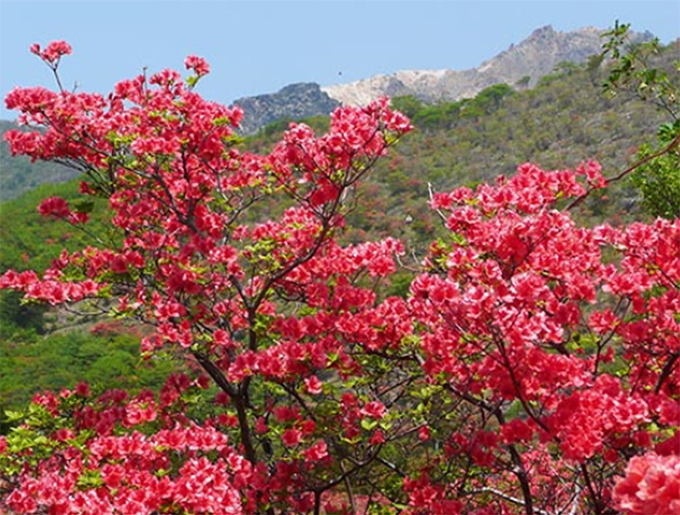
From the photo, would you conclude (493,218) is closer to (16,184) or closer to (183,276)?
(183,276)

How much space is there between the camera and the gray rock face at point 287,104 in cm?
12462

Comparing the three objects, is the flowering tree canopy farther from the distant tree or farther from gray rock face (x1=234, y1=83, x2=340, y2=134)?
gray rock face (x1=234, y1=83, x2=340, y2=134)

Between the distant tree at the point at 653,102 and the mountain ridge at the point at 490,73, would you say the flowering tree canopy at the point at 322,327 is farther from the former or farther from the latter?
the mountain ridge at the point at 490,73

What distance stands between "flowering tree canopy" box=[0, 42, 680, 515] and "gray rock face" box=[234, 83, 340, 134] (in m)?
120

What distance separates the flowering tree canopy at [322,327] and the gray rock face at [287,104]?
395ft

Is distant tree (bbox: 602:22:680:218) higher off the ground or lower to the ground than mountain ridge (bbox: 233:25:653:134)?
lower

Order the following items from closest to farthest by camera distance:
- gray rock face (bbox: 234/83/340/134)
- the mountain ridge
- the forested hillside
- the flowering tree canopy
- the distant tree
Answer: the flowering tree canopy → the distant tree → the forested hillside → gray rock face (bbox: 234/83/340/134) → the mountain ridge

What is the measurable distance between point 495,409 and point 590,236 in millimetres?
1023

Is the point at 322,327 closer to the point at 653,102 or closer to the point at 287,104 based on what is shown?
the point at 653,102

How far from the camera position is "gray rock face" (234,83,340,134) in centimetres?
12462

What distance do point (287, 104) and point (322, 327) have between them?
12556cm

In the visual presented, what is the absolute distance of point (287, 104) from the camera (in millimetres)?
126750

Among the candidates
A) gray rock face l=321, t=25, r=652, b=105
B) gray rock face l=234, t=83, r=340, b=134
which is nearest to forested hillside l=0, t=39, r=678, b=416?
gray rock face l=234, t=83, r=340, b=134

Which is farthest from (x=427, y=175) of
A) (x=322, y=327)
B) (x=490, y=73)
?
(x=490, y=73)
